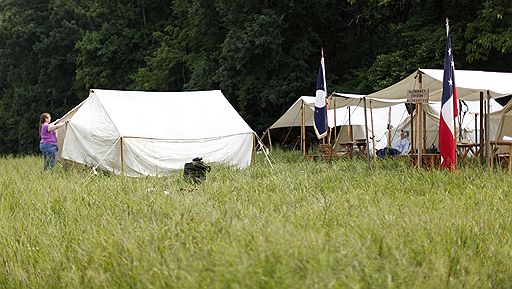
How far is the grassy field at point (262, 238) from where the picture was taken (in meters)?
3.96

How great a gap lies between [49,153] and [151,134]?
2.28 meters

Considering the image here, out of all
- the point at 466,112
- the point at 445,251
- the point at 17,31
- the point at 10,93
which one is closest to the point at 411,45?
the point at 466,112

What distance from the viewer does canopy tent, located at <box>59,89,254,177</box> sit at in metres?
12.8

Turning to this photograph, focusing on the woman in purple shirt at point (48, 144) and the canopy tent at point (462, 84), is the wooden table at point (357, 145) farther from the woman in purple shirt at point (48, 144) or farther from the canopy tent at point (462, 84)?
the woman in purple shirt at point (48, 144)

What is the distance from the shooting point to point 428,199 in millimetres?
7047

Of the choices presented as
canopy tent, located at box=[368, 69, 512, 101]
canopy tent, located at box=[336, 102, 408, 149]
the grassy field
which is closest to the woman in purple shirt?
the grassy field

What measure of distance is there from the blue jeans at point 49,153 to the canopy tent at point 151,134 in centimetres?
20

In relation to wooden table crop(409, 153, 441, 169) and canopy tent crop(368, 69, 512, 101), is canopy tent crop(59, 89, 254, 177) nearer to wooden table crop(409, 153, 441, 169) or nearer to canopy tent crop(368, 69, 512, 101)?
canopy tent crop(368, 69, 512, 101)

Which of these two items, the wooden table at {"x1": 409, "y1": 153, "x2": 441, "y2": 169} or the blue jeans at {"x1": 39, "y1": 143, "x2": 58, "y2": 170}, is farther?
the blue jeans at {"x1": 39, "y1": 143, "x2": 58, "y2": 170}

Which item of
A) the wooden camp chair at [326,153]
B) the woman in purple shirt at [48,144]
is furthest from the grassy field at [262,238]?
the wooden camp chair at [326,153]

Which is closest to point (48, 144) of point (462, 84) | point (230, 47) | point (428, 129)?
point (462, 84)

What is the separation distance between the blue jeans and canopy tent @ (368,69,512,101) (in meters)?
6.90

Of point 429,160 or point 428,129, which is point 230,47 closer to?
point 428,129

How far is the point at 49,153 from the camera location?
13.6 metres
